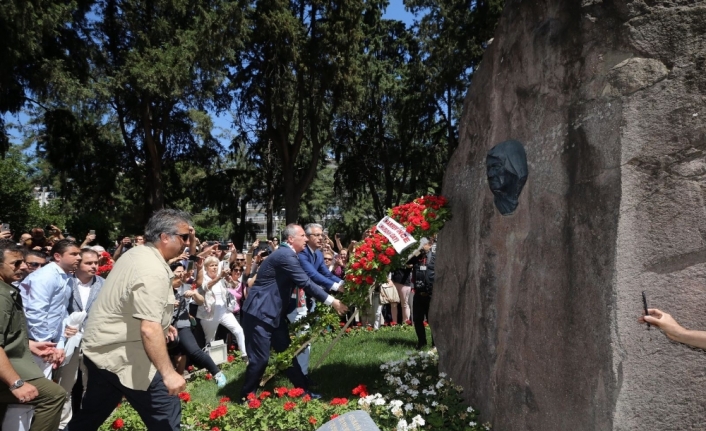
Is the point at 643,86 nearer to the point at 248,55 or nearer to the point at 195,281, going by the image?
the point at 195,281

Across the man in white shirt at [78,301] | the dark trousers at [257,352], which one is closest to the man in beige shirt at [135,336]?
the man in white shirt at [78,301]

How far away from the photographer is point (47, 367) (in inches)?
206

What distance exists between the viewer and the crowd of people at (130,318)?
3830mm

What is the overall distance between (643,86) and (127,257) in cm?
366

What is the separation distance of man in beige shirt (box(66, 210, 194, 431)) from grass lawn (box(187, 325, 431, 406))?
259 cm

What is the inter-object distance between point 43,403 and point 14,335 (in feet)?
1.75

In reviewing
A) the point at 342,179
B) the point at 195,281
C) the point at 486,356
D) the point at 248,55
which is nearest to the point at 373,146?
the point at 342,179

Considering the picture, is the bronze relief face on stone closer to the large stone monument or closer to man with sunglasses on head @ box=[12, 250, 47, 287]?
the large stone monument

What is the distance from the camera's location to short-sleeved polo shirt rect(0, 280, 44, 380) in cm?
393

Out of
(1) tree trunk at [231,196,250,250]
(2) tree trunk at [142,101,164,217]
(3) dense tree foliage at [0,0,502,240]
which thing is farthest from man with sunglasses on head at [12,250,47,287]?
(1) tree trunk at [231,196,250,250]

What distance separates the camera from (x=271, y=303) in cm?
640

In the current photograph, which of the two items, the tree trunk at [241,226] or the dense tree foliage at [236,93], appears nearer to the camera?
the dense tree foliage at [236,93]

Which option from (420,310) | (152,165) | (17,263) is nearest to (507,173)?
(17,263)

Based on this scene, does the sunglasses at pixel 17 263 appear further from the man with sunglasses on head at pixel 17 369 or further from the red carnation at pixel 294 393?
the red carnation at pixel 294 393
